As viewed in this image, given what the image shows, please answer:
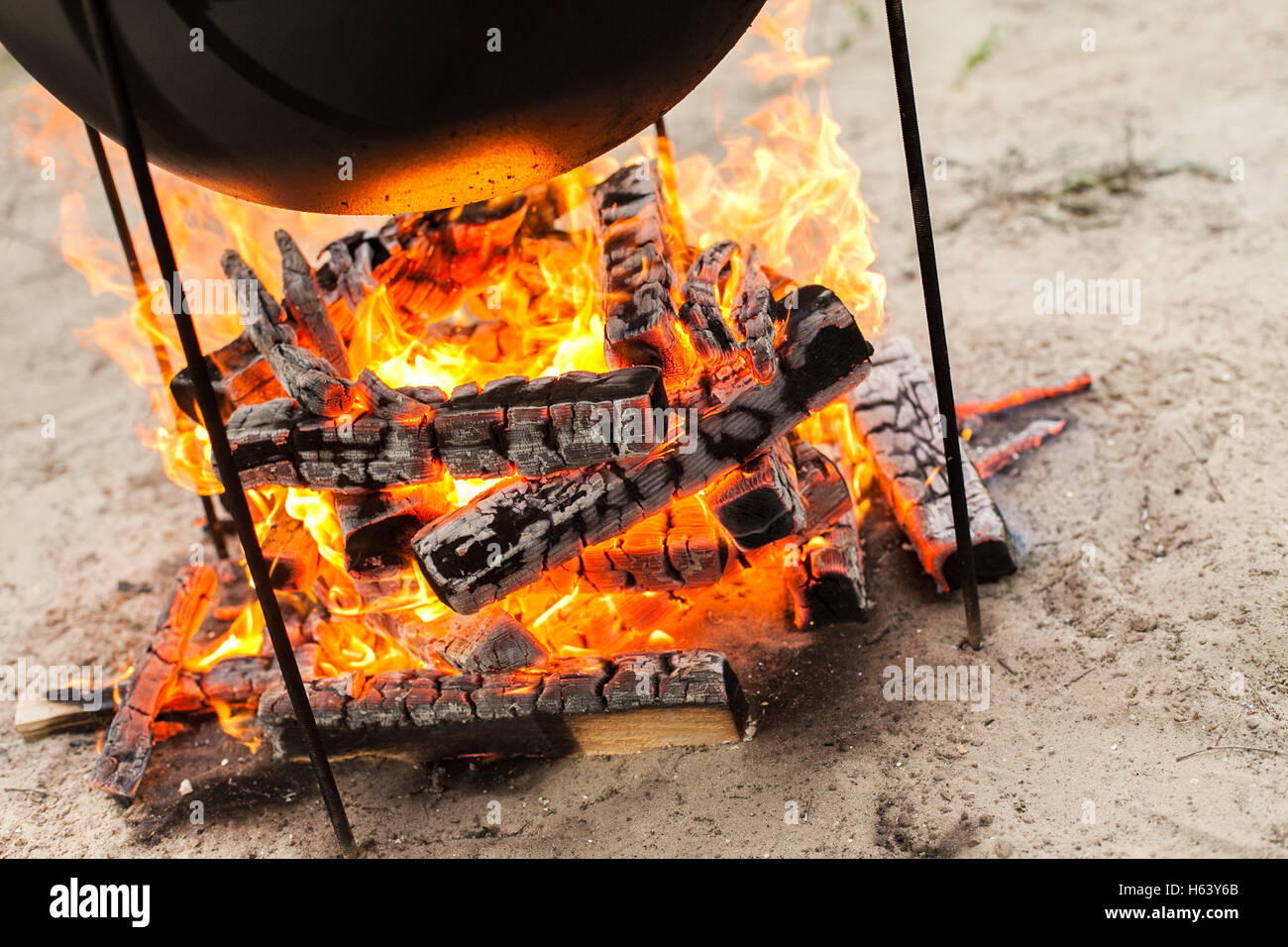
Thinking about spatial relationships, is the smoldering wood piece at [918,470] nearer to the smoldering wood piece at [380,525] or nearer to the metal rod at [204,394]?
the smoldering wood piece at [380,525]

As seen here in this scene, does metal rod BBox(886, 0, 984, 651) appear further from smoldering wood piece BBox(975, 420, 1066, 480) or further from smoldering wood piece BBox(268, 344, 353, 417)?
smoldering wood piece BBox(268, 344, 353, 417)

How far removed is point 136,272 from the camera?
2.52m

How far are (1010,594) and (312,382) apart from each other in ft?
4.81

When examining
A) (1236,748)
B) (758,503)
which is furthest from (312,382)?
(1236,748)

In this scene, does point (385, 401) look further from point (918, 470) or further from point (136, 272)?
point (918, 470)

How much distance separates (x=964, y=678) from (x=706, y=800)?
56 centimetres

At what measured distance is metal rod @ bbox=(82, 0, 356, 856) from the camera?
1.46 metres

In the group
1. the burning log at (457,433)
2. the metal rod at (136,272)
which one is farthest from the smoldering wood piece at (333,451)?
the metal rod at (136,272)

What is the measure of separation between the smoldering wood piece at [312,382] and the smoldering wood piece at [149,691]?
719 mm

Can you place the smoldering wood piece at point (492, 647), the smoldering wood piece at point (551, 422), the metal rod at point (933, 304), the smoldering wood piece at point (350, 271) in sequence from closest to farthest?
the metal rod at point (933, 304) < the smoldering wood piece at point (551, 422) < the smoldering wood piece at point (492, 647) < the smoldering wood piece at point (350, 271)

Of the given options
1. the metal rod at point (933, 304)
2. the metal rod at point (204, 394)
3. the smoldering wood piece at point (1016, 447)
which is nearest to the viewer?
the metal rod at point (204, 394)

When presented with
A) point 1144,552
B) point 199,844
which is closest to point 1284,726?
point 1144,552

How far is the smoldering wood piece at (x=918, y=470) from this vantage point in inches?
90.4
